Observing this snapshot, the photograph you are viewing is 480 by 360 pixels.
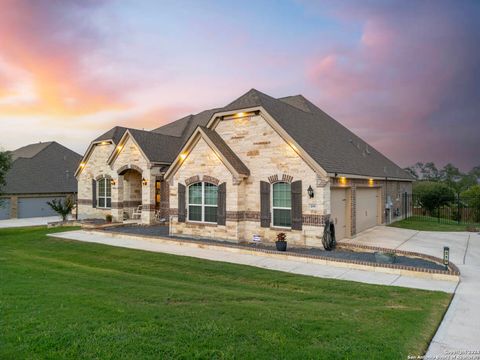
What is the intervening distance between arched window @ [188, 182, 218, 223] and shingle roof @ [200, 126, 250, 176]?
166 centimetres

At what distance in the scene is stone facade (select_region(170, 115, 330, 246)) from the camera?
13.1 metres

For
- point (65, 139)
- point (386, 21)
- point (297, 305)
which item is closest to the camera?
point (297, 305)

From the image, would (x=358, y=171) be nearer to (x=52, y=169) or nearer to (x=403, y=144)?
(x=403, y=144)

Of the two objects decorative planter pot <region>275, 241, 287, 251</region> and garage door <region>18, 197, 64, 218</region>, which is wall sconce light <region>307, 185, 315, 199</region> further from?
garage door <region>18, 197, 64, 218</region>

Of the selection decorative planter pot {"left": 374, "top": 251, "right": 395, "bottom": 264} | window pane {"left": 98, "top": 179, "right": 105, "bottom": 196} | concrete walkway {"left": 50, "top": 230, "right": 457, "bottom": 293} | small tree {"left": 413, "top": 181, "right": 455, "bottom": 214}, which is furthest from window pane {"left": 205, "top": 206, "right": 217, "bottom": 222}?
small tree {"left": 413, "top": 181, "right": 455, "bottom": 214}

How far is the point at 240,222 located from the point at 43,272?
8.22 m

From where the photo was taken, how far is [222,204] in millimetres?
14859

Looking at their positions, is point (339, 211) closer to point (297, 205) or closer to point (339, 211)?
point (339, 211)

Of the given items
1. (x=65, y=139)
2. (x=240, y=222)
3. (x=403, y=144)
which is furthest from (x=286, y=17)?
(x=65, y=139)

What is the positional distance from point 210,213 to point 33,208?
79.5 feet

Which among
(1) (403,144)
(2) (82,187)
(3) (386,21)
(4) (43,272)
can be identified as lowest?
(4) (43,272)

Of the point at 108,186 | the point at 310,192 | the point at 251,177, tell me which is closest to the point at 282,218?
the point at 310,192

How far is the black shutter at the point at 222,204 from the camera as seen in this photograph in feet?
48.6

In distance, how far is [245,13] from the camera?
668 inches
